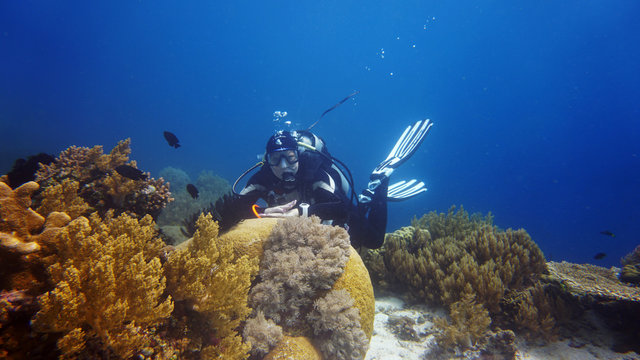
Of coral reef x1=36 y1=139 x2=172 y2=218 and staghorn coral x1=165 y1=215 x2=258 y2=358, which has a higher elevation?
coral reef x1=36 y1=139 x2=172 y2=218

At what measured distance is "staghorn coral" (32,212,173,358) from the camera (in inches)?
53.5

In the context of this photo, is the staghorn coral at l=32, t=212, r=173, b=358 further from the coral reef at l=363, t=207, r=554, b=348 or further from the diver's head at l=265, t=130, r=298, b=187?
Answer: the coral reef at l=363, t=207, r=554, b=348

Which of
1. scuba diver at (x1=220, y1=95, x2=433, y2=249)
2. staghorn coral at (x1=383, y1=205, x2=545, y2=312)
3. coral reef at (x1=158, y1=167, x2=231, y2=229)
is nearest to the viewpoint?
staghorn coral at (x1=383, y1=205, x2=545, y2=312)

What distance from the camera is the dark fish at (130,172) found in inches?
175

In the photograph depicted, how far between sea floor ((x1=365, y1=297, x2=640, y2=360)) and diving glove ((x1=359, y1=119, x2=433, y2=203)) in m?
3.57

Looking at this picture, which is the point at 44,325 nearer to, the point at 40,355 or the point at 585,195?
the point at 40,355

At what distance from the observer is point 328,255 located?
3.25 m

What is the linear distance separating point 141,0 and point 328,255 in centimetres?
12140

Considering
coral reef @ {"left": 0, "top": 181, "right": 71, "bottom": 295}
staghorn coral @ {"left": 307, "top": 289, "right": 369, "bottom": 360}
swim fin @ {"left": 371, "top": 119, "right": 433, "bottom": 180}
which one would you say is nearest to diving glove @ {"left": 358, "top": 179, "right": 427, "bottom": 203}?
swim fin @ {"left": 371, "top": 119, "right": 433, "bottom": 180}

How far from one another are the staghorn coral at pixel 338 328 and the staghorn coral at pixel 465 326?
1858mm

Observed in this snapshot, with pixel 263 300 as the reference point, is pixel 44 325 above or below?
above

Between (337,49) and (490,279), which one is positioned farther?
(337,49)

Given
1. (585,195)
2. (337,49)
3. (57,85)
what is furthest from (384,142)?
(57,85)

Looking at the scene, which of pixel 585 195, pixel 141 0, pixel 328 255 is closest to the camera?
pixel 328 255
